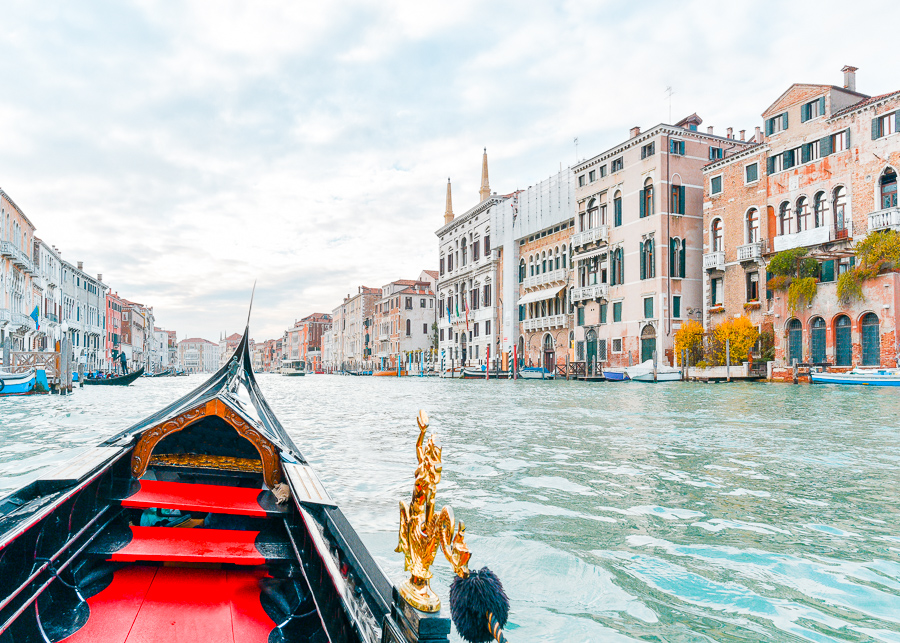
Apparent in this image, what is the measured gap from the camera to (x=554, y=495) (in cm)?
343

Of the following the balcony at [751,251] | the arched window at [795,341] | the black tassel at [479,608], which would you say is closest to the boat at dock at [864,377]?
the arched window at [795,341]

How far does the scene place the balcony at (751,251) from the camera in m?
16.2

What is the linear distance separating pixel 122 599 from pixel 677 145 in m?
19.7

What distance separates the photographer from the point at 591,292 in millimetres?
20938

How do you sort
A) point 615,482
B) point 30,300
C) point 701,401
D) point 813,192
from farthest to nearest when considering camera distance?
point 30,300 < point 813,192 < point 701,401 < point 615,482

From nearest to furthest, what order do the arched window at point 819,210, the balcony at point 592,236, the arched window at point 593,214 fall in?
1. the arched window at point 819,210
2. the balcony at point 592,236
3. the arched window at point 593,214

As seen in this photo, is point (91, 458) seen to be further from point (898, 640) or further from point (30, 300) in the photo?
point (30, 300)

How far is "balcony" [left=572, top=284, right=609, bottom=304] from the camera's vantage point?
66.9 feet

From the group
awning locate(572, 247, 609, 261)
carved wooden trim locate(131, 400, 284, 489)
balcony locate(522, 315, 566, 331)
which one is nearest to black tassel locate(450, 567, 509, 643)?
carved wooden trim locate(131, 400, 284, 489)

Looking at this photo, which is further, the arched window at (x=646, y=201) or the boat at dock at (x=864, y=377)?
the arched window at (x=646, y=201)

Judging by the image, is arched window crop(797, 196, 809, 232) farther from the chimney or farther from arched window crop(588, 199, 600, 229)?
arched window crop(588, 199, 600, 229)

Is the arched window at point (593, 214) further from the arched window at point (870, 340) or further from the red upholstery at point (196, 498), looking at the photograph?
the red upholstery at point (196, 498)

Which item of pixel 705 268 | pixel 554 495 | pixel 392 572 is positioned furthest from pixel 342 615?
pixel 705 268

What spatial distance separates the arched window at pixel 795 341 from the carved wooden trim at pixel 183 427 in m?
15.4
